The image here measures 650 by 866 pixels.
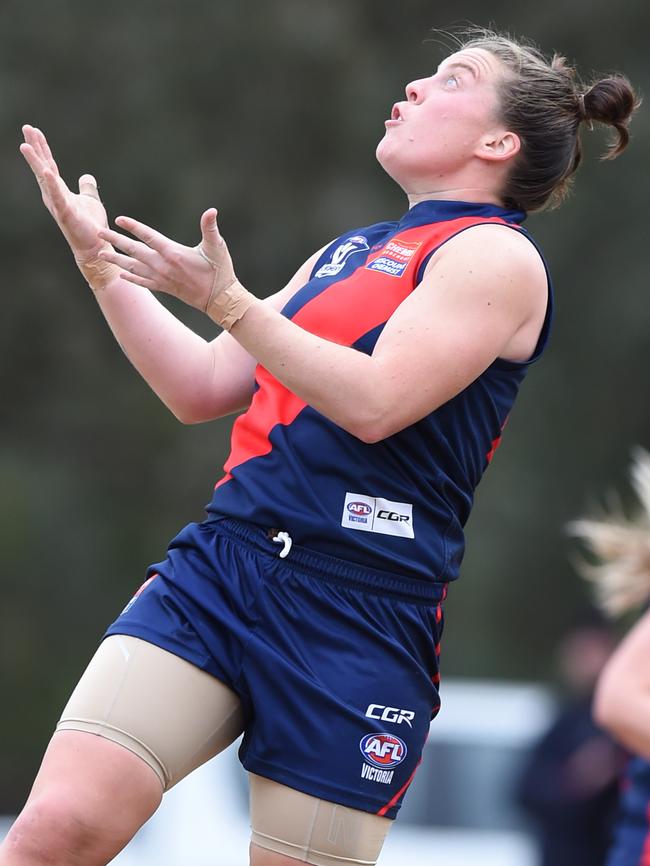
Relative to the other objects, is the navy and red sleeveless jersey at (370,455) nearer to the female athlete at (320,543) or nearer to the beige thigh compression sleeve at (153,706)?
the female athlete at (320,543)

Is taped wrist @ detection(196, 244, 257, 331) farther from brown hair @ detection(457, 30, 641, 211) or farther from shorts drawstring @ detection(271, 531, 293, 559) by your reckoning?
brown hair @ detection(457, 30, 641, 211)

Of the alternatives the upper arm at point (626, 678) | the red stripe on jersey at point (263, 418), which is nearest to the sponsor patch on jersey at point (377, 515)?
the red stripe on jersey at point (263, 418)

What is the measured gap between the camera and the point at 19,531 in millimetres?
13648

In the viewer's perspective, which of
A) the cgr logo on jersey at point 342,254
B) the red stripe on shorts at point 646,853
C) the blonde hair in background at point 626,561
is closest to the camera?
the cgr logo on jersey at point 342,254

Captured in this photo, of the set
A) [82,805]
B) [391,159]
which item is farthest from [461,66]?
[82,805]

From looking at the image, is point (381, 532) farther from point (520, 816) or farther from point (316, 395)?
point (520, 816)

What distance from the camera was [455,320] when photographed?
3.03 metres

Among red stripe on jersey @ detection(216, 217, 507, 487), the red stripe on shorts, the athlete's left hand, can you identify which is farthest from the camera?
the red stripe on shorts

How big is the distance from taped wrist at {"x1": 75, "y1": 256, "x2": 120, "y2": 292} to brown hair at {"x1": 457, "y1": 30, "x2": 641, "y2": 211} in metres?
0.90

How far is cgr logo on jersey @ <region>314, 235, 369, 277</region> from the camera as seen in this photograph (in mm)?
3334

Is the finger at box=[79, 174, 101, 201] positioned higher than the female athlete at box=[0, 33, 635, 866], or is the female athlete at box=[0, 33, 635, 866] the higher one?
the finger at box=[79, 174, 101, 201]

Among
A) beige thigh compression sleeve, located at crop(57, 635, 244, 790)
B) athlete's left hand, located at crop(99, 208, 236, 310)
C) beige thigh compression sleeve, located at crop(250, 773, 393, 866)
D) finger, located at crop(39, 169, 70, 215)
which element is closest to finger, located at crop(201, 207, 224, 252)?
athlete's left hand, located at crop(99, 208, 236, 310)

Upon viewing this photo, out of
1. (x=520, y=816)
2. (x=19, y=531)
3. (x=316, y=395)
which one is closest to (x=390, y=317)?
(x=316, y=395)

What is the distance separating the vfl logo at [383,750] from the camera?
121 inches
